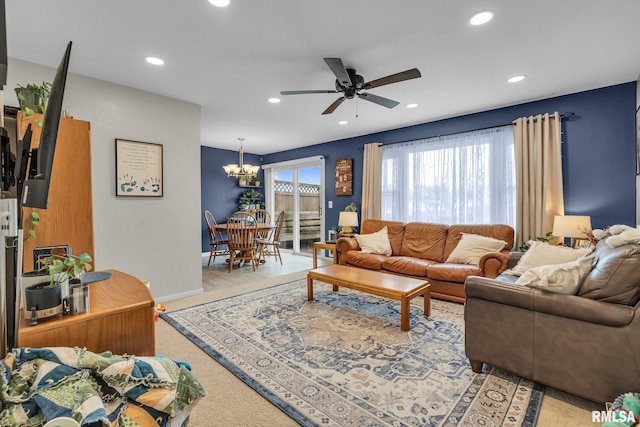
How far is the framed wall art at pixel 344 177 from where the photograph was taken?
571cm

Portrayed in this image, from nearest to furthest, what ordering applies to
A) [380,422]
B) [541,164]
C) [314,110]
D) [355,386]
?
1. [380,422]
2. [355,386]
3. [541,164]
4. [314,110]

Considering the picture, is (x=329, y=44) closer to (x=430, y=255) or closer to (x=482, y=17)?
(x=482, y=17)

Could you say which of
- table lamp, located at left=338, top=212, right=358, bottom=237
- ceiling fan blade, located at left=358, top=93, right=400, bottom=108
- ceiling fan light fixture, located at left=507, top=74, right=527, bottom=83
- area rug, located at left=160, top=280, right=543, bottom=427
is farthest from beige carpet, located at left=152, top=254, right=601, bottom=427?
table lamp, located at left=338, top=212, right=358, bottom=237

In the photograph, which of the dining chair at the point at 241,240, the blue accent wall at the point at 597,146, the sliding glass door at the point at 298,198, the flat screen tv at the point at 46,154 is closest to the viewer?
the flat screen tv at the point at 46,154

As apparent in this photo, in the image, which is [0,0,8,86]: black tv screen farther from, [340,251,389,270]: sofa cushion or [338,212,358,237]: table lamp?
[338,212,358,237]: table lamp

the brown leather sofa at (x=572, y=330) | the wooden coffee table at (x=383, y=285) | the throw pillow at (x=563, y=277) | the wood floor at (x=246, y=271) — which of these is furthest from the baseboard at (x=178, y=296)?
the throw pillow at (x=563, y=277)

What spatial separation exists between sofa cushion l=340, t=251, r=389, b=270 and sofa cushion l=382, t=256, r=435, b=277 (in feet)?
0.31

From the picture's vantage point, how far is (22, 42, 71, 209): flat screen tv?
0.89 meters

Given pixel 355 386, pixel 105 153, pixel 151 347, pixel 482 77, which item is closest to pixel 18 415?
pixel 151 347

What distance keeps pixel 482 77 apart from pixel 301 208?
181 inches

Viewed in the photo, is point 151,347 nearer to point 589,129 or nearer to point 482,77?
point 482,77

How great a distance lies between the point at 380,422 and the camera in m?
1.55

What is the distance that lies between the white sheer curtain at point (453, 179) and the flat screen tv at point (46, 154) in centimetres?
441

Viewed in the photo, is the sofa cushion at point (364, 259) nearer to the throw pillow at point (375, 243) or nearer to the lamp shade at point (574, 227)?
the throw pillow at point (375, 243)
